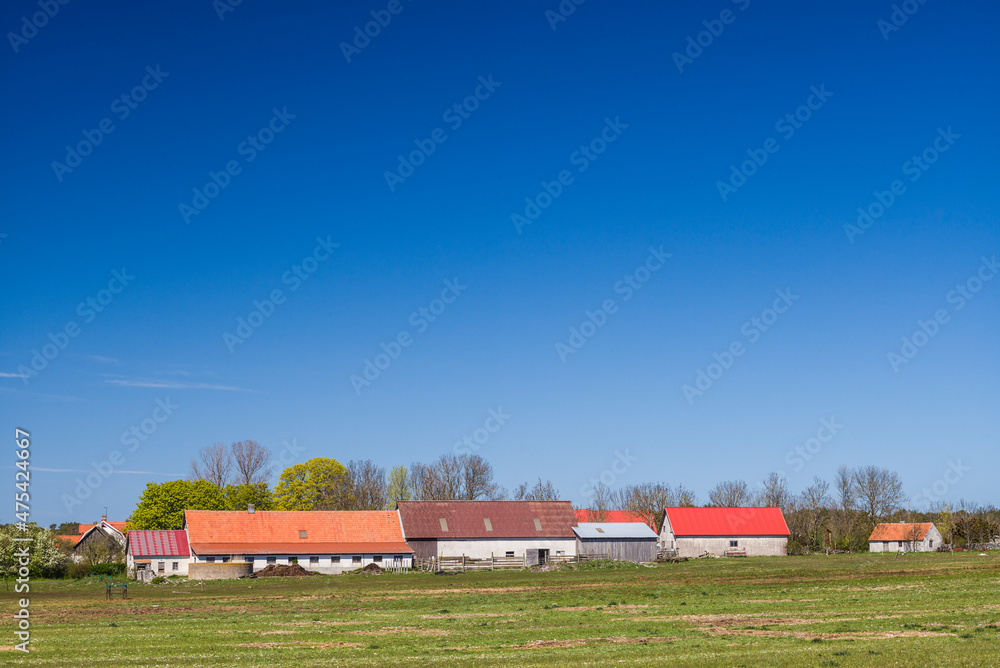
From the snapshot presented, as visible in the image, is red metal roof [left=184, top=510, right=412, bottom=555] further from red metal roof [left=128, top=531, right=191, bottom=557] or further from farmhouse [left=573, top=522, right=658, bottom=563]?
farmhouse [left=573, top=522, right=658, bottom=563]

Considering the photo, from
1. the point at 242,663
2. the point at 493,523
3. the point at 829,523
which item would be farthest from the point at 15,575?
the point at 829,523

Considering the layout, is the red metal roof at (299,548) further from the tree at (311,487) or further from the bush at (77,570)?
the tree at (311,487)

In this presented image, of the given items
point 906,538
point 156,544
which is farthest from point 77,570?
point 906,538

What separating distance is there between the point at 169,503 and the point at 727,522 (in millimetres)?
59701

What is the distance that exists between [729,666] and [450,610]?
1681 centimetres

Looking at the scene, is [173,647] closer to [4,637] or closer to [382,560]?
[4,637]

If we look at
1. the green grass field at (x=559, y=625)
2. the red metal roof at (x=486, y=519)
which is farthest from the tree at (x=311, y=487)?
the green grass field at (x=559, y=625)

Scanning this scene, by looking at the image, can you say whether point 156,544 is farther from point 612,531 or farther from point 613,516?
point 613,516

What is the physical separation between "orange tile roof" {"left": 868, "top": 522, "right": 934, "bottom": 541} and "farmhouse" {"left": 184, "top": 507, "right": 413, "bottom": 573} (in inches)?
2707

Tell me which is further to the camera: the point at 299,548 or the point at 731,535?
the point at 731,535

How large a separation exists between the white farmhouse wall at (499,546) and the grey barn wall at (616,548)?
113 cm

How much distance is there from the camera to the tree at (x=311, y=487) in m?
107

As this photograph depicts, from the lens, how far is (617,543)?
83.8 meters

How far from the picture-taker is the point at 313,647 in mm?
24594
